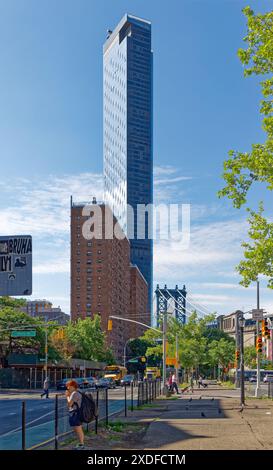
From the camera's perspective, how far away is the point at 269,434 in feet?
60.9

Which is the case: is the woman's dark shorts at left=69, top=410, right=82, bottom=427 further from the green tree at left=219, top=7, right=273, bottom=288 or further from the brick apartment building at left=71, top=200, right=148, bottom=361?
the brick apartment building at left=71, top=200, right=148, bottom=361

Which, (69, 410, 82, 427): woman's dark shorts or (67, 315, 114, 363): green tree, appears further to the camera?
(67, 315, 114, 363): green tree

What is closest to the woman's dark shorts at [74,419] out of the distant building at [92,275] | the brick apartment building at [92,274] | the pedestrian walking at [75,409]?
the pedestrian walking at [75,409]

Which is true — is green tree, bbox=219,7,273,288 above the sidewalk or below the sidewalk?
above

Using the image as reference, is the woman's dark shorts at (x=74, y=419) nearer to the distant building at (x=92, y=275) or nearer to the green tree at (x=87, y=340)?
the green tree at (x=87, y=340)

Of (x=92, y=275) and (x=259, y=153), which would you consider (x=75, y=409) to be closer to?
(x=259, y=153)

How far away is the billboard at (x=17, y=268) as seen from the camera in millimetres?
8281

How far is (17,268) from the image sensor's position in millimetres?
8336

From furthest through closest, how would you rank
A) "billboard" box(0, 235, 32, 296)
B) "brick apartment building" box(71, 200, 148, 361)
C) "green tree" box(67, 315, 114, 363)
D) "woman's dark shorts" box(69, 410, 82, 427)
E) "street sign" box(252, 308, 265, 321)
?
"brick apartment building" box(71, 200, 148, 361) < "green tree" box(67, 315, 114, 363) < "street sign" box(252, 308, 265, 321) < "woman's dark shorts" box(69, 410, 82, 427) < "billboard" box(0, 235, 32, 296)

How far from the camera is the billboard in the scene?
828cm

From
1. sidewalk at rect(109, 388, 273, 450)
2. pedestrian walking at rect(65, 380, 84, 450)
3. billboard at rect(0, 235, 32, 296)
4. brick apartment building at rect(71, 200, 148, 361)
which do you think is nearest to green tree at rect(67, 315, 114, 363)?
brick apartment building at rect(71, 200, 148, 361)
